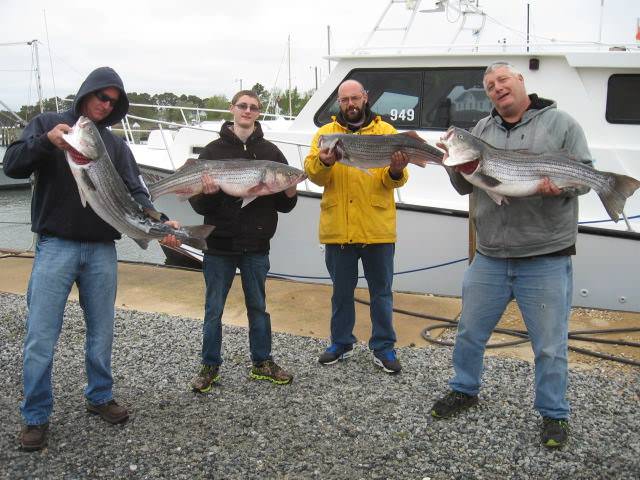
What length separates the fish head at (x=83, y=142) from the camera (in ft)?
10.4

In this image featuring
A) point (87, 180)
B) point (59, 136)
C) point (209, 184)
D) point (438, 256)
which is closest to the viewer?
point (59, 136)

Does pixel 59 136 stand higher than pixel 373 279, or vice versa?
pixel 59 136

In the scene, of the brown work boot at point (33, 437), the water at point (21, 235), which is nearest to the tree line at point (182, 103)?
the water at point (21, 235)

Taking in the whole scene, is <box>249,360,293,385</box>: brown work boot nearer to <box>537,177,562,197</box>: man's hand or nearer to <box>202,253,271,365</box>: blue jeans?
<box>202,253,271,365</box>: blue jeans

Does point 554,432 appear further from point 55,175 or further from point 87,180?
point 55,175

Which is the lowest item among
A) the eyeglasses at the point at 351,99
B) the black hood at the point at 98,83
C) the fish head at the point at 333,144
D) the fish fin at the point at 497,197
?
the fish fin at the point at 497,197

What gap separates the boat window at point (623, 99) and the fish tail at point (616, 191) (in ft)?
13.6

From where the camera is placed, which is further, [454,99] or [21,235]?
[21,235]

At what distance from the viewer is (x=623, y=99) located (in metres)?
7.09

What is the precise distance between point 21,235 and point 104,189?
52.9 ft

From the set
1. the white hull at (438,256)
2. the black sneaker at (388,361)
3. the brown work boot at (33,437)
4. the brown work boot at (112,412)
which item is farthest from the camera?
the white hull at (438,256)

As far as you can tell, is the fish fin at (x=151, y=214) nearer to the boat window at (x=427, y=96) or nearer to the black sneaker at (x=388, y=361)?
the black sneaker at (x=388, y=361)

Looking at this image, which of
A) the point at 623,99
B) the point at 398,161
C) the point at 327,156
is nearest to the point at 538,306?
the point at 398,161

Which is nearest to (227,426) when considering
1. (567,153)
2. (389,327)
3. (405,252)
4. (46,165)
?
(389,327)
